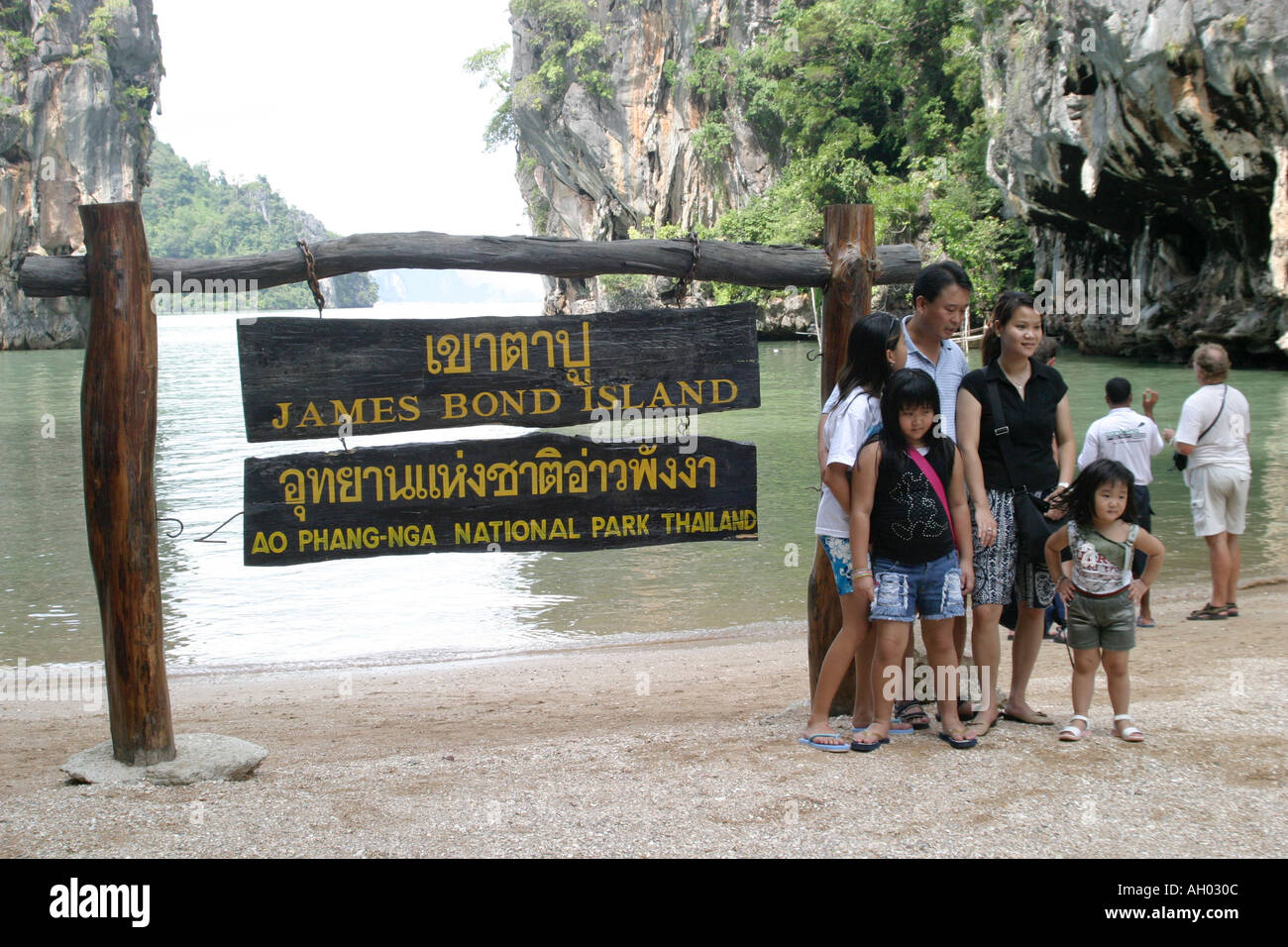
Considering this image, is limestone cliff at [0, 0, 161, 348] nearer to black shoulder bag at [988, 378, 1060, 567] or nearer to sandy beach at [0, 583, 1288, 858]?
sandy beach at [0, 583, 1288, 858]

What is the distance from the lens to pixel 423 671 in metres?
7.38

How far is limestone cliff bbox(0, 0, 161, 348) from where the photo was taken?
50.1m

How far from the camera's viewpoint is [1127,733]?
447 cm

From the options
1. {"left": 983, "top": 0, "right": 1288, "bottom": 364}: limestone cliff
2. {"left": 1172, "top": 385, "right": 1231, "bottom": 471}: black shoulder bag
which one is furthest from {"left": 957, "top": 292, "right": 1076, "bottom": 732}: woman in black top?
{"left": 983, "top": 0, "right": 1288, "bottom": 364}: limestone cliff

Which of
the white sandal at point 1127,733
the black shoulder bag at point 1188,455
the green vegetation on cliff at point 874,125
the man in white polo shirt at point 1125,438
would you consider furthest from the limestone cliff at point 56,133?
the white sandal at point 1127,733

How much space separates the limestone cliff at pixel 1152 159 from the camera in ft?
58.1

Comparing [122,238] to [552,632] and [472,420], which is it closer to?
[472,420]

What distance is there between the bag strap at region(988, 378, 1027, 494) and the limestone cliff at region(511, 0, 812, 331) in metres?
45.7

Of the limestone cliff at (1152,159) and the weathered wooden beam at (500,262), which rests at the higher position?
the limestone cliff at (1152,159)

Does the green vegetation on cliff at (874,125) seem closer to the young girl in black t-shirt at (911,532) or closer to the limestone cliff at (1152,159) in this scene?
the limestone cliff at (1152,159)

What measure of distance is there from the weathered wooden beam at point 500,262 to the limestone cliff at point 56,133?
5130 cm

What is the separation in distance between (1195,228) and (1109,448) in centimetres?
2325

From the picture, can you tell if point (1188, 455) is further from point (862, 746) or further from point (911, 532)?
point (862, 746)

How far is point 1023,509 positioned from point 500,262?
2418 millimetres
